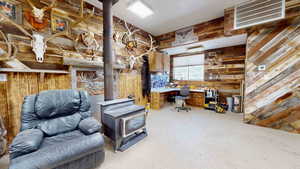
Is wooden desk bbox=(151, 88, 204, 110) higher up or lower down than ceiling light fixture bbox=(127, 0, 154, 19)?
lower down

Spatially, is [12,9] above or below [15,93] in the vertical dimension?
above

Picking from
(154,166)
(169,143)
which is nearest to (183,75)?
(169,143)

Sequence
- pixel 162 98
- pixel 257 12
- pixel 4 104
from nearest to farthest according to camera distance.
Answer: pixel 4 104 < pixel 257 12 < pixel 162 98

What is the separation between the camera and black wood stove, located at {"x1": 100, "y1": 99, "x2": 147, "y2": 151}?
5.94 ft

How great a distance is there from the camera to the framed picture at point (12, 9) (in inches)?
67.1

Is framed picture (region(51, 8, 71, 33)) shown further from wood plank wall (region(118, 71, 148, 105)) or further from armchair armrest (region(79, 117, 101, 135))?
armchair armrest (region(79, 117, 101, 135))

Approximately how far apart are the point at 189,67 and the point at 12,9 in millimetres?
5613

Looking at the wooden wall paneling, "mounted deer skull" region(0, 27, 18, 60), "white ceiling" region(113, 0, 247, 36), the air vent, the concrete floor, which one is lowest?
the concrete floor

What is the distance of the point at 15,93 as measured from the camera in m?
1.81

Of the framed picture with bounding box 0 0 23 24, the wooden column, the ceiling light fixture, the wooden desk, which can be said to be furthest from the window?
the framed picture with bounding box 0 0 23 24

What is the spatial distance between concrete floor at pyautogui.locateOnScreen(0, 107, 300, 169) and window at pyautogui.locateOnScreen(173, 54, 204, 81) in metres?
2.89

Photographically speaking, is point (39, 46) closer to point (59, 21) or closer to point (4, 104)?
point (59, 21)

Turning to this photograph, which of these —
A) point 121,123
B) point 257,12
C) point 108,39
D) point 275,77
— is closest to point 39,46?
point 108,39

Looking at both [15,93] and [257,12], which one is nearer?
[15,93]
